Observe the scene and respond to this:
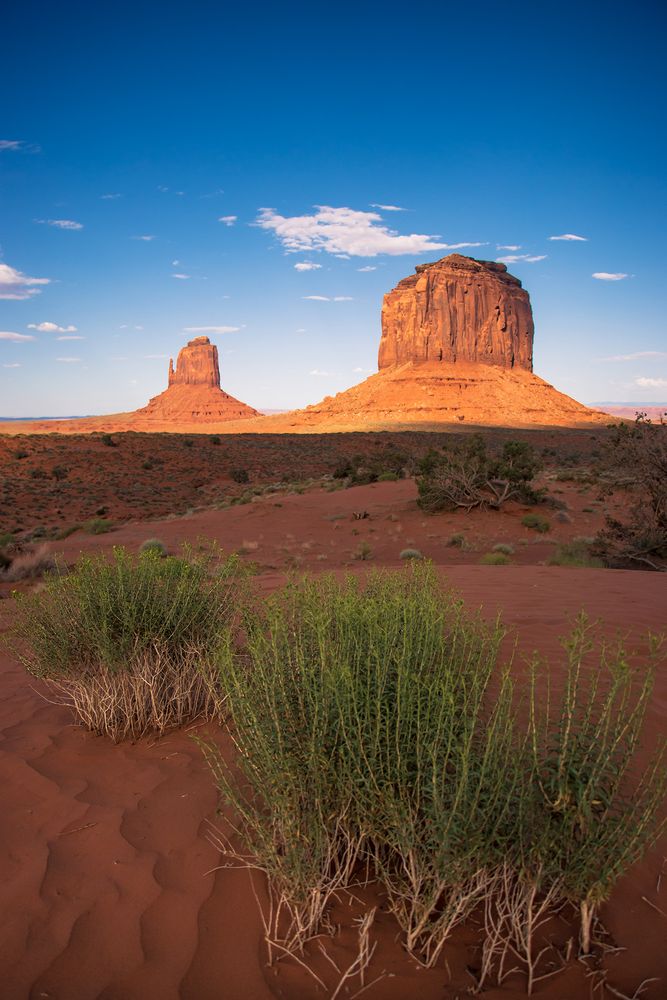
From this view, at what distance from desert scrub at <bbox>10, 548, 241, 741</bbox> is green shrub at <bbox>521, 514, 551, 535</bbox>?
13.4 meters

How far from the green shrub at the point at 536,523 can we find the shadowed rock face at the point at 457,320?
99.6m

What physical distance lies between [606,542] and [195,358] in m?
157

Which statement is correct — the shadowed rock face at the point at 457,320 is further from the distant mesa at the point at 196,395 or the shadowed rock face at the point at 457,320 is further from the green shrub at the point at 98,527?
the green shrub at the point at 98,527

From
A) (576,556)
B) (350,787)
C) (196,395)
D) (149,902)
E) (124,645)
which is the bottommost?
(576,556)

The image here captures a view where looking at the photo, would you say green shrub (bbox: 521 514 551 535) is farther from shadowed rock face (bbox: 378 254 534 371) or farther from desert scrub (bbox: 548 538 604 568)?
shadowed rock face (bbox: 378 254 534 371)

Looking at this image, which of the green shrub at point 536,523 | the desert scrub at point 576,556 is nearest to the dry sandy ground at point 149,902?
the desert scrub at point 576,556

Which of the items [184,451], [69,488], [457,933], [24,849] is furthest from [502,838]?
[184,451]

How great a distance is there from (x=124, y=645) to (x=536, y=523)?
1432cm

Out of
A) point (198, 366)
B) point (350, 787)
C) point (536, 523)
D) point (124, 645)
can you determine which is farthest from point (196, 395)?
point (350, 787)

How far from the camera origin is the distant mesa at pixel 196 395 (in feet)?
474

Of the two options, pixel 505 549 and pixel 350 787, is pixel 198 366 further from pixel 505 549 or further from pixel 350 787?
pixel 350 787

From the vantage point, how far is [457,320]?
114 m

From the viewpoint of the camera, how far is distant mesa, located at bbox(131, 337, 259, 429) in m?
144

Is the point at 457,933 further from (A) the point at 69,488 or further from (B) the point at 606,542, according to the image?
(A) the point at 69,488
